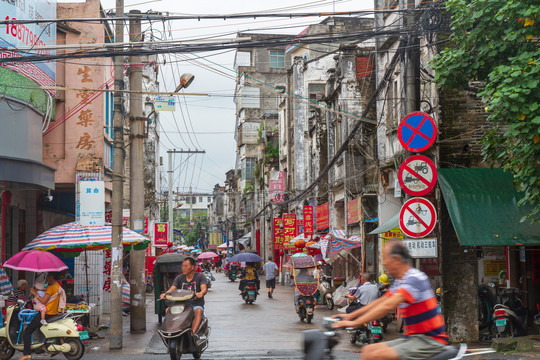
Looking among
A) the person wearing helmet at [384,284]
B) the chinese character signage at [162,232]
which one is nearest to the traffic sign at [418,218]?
the person wearing helmet at [384,284]

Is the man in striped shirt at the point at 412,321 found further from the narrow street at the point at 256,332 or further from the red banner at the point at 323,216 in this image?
the red banner at the point at 323,216

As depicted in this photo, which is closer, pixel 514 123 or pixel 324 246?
pixel 514 123

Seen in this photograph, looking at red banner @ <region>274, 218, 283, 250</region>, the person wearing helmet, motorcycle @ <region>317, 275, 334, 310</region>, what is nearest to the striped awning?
the person wearing helmet

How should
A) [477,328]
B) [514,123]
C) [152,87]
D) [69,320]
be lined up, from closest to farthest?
[514,123] < [69,320] < [477,328] < [152,87]

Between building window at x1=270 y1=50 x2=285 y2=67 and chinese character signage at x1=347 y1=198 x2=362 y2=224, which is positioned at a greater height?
building window at x1=270 y1=50 x2=285 y2=67

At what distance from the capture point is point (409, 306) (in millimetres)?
6172

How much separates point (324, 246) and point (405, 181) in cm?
1216

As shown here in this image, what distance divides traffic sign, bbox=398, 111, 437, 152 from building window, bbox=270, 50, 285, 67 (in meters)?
52.2

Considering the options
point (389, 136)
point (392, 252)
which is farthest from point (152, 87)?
point (392, 252)

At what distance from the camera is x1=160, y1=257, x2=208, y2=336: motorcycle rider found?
1199 centimetres

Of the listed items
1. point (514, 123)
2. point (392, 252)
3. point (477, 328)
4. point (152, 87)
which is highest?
point (152, 87)

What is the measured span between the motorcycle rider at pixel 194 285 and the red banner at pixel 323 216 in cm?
2123

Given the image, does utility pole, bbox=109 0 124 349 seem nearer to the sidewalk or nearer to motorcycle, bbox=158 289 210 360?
the sidewalk

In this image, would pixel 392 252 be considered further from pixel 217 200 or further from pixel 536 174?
pixel 217 200
